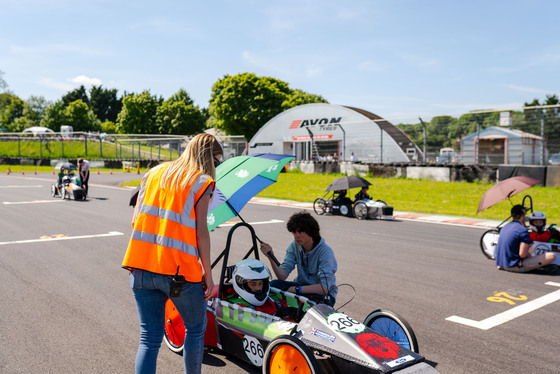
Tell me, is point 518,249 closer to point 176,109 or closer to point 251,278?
point 251,278

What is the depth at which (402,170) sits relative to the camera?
2275cm

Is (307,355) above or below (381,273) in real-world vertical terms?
above

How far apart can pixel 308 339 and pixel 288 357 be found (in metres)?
0.18

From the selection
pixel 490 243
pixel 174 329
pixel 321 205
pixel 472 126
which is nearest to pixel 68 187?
pixel 321 205

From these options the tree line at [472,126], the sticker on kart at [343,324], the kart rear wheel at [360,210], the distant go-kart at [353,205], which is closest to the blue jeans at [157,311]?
the sticker on kart at [343,324]

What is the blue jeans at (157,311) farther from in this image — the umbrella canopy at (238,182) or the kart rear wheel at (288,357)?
the umbrella canopy at (238,182)

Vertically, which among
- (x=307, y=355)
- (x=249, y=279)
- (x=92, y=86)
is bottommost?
(x=307, y=355)

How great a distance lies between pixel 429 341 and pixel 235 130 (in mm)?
61003

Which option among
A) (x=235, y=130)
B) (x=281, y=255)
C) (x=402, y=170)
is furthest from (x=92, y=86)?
(x=281, y=255)

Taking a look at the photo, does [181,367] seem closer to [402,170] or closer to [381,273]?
[381,273]

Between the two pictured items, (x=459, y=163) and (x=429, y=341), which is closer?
(x=429, y=341)

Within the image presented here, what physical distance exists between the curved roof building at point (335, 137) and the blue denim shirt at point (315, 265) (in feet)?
71.0

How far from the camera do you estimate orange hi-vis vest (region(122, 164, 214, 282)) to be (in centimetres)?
268

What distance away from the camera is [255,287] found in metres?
3.83
